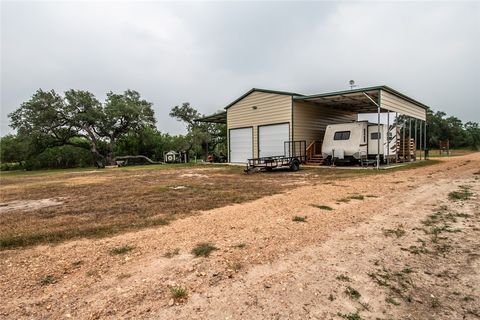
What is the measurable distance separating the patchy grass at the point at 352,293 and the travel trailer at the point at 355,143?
14212 mm

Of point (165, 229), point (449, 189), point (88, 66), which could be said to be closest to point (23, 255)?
point (165, 229)

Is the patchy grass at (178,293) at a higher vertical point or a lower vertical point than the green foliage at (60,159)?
lower

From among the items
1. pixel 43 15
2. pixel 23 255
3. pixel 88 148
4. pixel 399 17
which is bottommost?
pixel 23 255

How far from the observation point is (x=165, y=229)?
14.0 feet

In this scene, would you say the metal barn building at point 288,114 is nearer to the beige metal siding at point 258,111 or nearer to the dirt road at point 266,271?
the beige metal siding at point 258,111

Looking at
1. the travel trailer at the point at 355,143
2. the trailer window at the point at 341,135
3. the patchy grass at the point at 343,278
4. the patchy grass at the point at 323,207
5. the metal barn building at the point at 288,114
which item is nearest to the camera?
the patchy grass at the point at 343,278

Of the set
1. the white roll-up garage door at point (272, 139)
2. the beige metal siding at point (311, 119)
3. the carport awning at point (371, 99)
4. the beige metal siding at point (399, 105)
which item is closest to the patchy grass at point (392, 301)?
the carport awning at point (371, 99)

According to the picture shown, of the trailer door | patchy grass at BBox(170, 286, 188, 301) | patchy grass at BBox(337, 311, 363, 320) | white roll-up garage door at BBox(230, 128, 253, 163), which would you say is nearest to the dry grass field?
patchy grass at BBox(170, 286, 188, 301)

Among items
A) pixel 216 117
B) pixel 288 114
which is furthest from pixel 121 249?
pixel 216 117

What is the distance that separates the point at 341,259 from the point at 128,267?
96.6 inches

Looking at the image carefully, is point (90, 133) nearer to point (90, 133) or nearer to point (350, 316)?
point (90, 133)

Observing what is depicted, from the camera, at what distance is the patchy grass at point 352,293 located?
233 centimetres

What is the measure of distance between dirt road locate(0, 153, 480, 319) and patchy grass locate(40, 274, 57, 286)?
11 mm

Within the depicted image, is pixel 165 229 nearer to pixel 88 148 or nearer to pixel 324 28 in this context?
pixel 324 28
